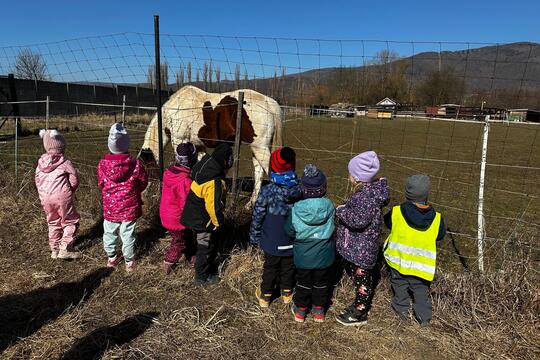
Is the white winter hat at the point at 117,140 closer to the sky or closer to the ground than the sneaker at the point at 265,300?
closer to the sky

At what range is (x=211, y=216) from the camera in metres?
3.39

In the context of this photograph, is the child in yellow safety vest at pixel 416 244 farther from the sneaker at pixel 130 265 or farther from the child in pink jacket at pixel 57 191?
the child in pink jacket at pixel 57 191

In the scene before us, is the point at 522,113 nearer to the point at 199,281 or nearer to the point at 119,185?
the point at 199,281

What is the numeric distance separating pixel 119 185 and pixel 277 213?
173cm

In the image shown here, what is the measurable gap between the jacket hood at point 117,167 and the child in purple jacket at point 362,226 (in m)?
2.15

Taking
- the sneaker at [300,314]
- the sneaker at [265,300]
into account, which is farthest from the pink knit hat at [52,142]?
the sneaker at [300,314]

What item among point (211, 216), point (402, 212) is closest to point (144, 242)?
point (211, 216)

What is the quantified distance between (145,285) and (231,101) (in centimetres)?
399

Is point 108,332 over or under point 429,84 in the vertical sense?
under

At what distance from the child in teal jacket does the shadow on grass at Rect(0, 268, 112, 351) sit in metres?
1.90

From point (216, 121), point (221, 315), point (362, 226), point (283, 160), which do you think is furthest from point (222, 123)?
point (362, 226)

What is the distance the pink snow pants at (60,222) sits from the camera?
4.07 meters

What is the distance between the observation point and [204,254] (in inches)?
139

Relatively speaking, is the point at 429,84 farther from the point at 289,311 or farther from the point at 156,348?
the point at 156,348
